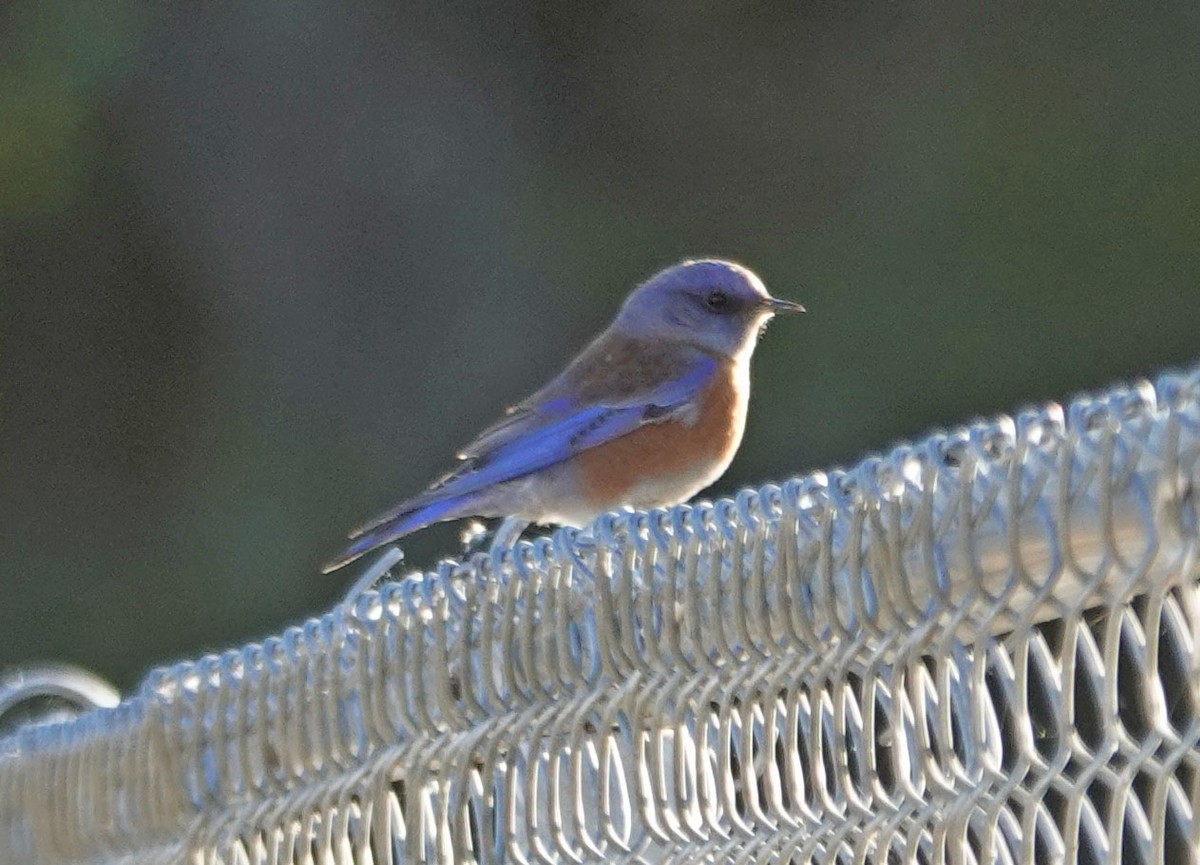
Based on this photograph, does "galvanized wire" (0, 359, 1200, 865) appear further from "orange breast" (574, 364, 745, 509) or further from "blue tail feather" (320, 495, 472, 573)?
"orange breast" (574, 364, 745, 509)

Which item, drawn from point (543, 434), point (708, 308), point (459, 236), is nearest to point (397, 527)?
point (543, 434)

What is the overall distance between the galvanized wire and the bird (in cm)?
102

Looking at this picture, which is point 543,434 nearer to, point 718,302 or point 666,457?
point 666,457

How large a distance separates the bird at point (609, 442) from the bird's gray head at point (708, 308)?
11 millimetres

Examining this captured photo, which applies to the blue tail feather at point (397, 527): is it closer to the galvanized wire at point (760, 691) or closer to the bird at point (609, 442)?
the bird at point (609, 442)

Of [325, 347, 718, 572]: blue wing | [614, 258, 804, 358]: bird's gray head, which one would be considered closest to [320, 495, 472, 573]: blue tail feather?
[325, 347, 718, 572]: blue wing

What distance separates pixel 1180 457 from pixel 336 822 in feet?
2.78

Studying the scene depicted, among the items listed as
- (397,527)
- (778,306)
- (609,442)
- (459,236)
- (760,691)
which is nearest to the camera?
(760,691)

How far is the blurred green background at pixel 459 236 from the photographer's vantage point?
5.59 m

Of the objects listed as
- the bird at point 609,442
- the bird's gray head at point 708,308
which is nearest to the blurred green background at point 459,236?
the bird's gray head at point 708,308

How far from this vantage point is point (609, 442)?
2.79 meters

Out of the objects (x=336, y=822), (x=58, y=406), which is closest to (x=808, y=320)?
(x=58, y=406)

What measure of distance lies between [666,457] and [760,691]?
167 cm

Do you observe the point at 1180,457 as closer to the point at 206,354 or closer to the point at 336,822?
the point at 336,822
